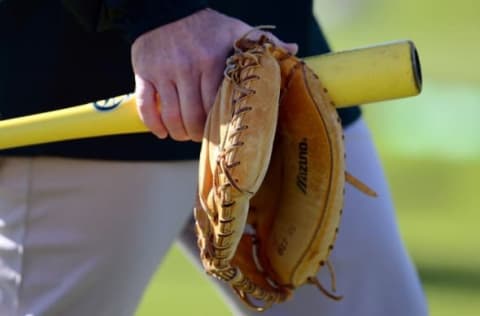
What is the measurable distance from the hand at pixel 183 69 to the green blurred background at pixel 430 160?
6.72ft

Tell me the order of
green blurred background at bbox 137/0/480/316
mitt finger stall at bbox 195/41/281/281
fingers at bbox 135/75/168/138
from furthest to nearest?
green blurred background at bbox 137/0/480/316, fingers at bbox 135/75/168/138, mitt finger stall at bbox 195/41/281/281

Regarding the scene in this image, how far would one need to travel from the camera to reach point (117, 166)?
7.11ft

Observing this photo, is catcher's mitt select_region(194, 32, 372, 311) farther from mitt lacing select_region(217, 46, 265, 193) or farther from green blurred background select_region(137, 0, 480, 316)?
green blurred background select_region(137, 0, 480, 316)

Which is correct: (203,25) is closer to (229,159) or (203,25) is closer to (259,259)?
(229,159)

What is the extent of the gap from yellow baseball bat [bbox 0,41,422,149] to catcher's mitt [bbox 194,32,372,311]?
0.11 ft

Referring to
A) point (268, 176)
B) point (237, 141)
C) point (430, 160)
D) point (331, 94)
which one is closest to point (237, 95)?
point (237, 141)

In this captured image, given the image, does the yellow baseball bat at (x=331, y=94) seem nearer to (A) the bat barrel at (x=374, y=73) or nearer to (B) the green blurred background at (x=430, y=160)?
(A) the bat barrel at (x=374, y=73)

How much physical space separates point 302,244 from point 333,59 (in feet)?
1.02

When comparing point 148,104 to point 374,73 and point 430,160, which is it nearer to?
point 374,73

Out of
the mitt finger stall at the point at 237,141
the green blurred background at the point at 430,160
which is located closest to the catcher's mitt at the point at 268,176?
the mitt finger stall at the point at 237,141

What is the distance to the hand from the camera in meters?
1.81

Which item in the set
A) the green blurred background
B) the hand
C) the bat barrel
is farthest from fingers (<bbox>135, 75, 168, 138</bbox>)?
the green blurred background

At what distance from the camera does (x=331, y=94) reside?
6.09 feet

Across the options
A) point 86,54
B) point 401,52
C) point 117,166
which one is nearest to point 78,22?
point 86,54
